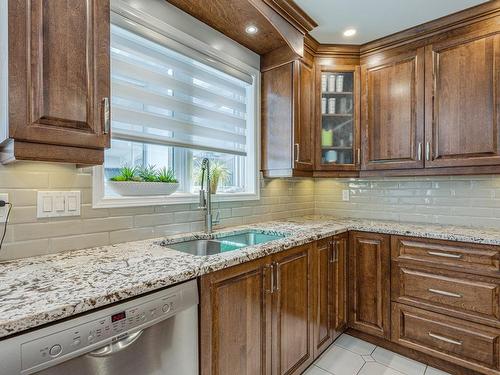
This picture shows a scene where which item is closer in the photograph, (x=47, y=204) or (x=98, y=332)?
(x=98, y=332)

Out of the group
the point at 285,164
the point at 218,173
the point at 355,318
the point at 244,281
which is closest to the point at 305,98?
the point at 285,164

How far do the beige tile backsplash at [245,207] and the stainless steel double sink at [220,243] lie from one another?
12 cm

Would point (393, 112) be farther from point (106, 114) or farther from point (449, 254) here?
point (106, 114)

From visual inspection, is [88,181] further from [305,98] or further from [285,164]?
[305,98]

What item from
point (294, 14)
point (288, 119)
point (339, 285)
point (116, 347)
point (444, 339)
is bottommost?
point (444, 339)

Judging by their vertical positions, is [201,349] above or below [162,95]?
below

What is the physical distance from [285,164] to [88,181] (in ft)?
4.68

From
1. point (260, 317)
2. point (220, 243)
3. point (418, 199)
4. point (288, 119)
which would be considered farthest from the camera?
point (418, 199)

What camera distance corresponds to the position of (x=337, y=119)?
263cm

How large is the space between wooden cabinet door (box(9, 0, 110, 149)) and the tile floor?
2.00 metres

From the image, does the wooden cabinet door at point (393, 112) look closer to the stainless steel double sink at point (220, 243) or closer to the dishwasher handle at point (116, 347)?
the stainless steel double sink at point (220, 243)

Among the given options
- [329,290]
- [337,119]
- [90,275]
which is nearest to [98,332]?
[90,275]

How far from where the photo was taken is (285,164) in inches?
92.0

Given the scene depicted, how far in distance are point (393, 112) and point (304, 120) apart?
0.74m
